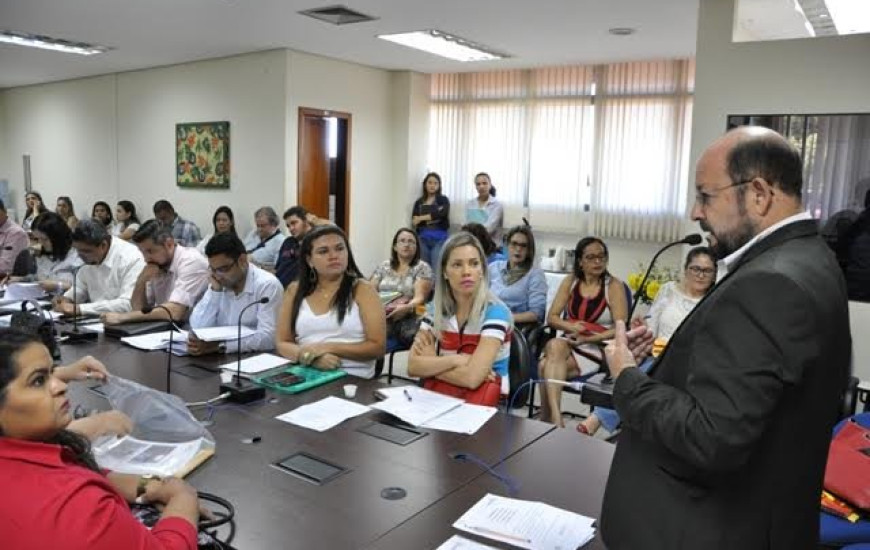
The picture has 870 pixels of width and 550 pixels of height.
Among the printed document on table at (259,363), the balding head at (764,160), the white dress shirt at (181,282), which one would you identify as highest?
the balding head at (764,160)

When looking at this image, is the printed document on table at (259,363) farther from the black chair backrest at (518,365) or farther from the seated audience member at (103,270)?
the seated audience member at (103,270)

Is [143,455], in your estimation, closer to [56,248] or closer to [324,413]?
[324,413]

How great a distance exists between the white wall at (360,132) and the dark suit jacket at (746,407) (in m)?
5.89

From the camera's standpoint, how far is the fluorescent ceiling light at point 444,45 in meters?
5.68

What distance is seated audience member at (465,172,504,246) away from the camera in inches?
284

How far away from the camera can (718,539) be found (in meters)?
1.12

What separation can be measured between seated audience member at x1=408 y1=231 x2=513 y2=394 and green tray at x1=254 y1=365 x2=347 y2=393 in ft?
1.00

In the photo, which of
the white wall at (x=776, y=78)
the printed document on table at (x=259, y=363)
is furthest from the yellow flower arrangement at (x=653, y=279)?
the printed document on table at (x=259, y=363)

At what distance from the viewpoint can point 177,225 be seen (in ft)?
24.2

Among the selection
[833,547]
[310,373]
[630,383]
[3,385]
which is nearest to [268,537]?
[3,385]

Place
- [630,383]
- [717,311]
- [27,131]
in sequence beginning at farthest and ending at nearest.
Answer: [27,131]
[630,383]
[717,311]

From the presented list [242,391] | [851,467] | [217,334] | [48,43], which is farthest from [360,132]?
[851,467]

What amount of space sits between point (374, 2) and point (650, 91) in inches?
128

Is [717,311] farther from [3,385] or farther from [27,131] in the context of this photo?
[27,131]
